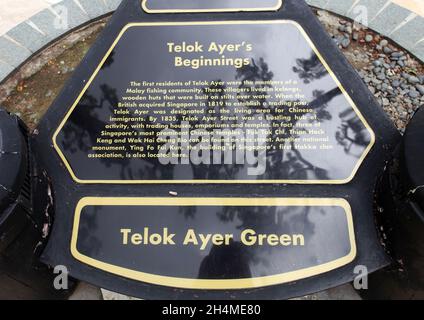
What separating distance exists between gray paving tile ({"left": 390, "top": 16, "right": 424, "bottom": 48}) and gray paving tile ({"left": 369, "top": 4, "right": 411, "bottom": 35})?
95 mm

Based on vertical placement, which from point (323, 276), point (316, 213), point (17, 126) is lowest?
point (323, 276)

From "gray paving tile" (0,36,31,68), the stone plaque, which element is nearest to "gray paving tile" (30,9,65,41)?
"gray paving tile" (0,36,31,68)

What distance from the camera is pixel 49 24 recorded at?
505cm

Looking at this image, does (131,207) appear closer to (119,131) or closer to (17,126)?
(119,131)

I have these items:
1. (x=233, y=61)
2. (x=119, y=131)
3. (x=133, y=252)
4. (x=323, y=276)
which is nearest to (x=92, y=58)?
(x=119, y=131)

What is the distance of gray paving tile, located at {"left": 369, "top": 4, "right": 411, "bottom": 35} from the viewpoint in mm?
4832

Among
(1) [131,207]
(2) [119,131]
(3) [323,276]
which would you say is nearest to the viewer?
(3) [323,276]

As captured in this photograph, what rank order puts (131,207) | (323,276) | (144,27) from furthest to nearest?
(144,27)
(131,207)
(323,276)

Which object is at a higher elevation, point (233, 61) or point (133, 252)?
point (233, 61)

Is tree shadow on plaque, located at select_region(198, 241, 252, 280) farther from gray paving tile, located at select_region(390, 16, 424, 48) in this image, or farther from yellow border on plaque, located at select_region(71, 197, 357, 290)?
gray paving tile, located at select_region(390, 16, 424, 48)

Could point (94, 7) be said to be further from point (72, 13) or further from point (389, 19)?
point (389, 19)

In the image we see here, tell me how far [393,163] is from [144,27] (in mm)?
2254

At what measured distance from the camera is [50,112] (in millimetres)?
3107

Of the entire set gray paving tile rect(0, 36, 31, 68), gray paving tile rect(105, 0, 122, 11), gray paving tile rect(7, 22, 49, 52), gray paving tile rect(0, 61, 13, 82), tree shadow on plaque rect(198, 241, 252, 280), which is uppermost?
gray paving tile rect(105, 0, 122, 11)
